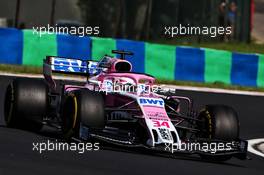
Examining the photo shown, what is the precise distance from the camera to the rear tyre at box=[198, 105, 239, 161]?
1056cm

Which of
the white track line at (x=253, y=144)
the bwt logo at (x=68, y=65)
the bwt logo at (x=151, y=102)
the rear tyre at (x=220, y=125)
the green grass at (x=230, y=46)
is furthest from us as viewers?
the green grass at (x=230, y=46)

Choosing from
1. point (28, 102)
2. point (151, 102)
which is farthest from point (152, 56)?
point (151, 102)

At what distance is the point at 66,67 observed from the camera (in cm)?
1214

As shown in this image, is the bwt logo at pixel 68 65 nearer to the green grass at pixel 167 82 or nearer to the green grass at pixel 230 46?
the green grass at pixel 167 82

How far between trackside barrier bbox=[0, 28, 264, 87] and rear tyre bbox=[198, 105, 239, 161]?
8.76 meters

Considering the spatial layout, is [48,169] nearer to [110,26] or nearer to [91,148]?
[91,148]

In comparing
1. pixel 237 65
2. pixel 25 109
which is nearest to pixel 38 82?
pixel 25 109

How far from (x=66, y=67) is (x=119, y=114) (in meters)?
1.70

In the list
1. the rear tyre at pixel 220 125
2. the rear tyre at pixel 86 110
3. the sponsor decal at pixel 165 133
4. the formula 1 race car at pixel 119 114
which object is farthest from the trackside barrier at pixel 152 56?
the sponsor decal at pixel 165 133

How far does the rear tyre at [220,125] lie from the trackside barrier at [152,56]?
8759mm

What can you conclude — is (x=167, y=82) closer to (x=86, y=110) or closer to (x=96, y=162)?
(x=86, y=110)

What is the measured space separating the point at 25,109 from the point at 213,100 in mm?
6773

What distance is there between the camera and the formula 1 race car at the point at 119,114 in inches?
394

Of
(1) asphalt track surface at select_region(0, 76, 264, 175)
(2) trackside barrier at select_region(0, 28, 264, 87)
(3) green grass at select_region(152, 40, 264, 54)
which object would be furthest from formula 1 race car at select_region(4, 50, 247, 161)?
(3) green grass at select_region(152, 40, 264, 54)
